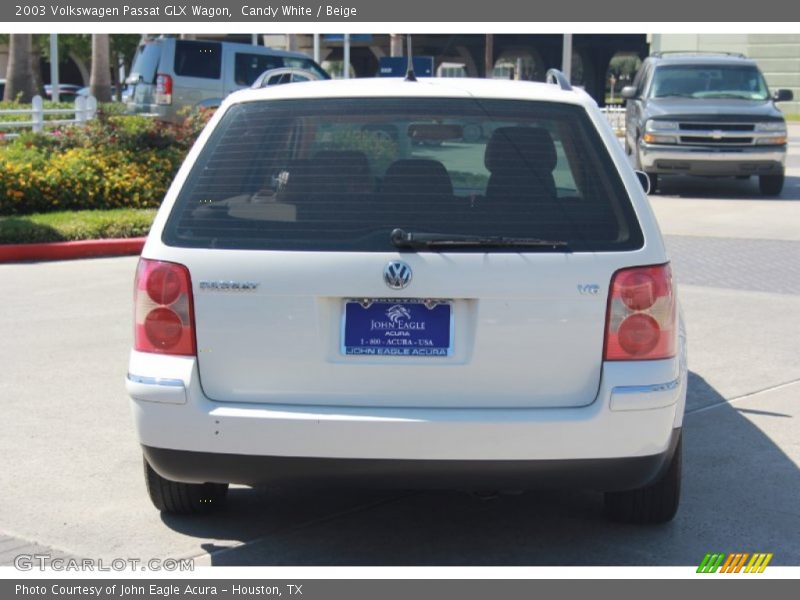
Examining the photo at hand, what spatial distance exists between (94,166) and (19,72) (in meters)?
12.6

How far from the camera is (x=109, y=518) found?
507 cm

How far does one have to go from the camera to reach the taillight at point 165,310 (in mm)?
4309

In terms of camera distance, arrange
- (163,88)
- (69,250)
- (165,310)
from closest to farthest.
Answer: (165,310)
(69,250)
(163,88)

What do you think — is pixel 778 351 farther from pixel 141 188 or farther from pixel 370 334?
pixel 141 188

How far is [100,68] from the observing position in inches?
1136

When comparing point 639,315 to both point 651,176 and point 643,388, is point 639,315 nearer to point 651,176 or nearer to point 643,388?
point 643,388

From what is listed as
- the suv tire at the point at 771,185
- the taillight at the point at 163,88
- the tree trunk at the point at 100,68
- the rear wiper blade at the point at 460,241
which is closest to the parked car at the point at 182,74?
the taillight at the point at 163,88

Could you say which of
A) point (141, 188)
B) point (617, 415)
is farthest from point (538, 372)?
point (141, 188)

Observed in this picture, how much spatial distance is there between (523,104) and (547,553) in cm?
173

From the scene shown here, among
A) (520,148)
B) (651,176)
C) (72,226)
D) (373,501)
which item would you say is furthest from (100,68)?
(520,148)

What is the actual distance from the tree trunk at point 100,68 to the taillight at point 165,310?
83.0ft

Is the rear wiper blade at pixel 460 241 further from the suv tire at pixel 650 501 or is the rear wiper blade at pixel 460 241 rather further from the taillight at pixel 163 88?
the taillight at pixel 163 88

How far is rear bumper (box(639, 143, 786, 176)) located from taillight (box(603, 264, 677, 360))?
1477 cm

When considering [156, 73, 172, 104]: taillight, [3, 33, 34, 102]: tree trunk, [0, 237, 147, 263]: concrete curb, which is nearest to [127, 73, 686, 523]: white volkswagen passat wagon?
[0, 237, 147, 263]: concrete curb
